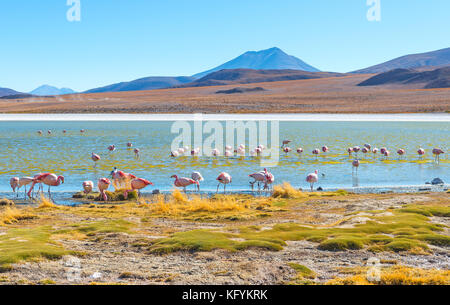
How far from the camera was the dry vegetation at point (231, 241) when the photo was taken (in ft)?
20.3

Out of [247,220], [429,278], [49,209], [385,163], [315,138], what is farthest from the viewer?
[315,138]

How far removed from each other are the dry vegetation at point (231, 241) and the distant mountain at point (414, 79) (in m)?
120

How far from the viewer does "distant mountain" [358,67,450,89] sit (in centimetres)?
12100

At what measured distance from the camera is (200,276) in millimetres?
6137

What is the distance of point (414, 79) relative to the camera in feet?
433

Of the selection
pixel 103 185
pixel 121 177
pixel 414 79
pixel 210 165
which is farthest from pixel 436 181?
pixel 414 79

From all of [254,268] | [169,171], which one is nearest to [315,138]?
[169,171]

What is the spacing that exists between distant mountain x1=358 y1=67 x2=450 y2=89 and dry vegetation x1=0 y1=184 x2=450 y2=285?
120067 mm

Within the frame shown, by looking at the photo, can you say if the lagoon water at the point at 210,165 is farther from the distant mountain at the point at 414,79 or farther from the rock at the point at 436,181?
the distant mountain at the point at 414,79

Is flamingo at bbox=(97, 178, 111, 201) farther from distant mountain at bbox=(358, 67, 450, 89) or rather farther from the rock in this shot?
distant mountain at bbox=(358, 67, 450, 89)

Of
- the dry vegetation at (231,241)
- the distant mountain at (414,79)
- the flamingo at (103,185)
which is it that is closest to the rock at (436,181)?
the dry vegetation at (231,241)

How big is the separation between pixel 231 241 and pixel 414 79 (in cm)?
13779
